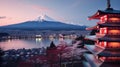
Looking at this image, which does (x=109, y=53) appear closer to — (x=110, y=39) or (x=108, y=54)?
(x=108, y=54)

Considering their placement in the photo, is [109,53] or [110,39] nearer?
[109,53]

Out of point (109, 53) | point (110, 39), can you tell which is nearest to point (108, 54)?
point (109, 53)

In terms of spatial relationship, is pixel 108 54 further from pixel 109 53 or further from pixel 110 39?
pixel 110 39

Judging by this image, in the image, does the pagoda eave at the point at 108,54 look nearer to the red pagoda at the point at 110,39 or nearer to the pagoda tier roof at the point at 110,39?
the red pagoda at the point at 110,39

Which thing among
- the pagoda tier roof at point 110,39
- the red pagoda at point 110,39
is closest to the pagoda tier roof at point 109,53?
the red pagoda at point 110,39

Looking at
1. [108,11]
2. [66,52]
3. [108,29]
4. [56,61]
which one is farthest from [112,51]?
[66,52]

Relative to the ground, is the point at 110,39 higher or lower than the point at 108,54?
higher

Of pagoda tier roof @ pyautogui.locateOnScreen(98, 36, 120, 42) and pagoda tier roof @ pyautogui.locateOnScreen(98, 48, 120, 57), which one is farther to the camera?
pagoda tier roof @ pyautogui.locateOnScreen(98, 36, 120, 42)

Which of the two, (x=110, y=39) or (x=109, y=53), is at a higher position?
(x=110, y=39)

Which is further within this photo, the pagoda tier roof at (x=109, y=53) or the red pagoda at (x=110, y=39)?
the red pagoda at (x=110, y=39)

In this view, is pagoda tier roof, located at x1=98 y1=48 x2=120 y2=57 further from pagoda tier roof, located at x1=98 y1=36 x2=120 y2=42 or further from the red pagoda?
pagoda tier roof, located at x1=98 y1=36 x2=120 y2=42

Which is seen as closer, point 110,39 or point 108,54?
point 108,54

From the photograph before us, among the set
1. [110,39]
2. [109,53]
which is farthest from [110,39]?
[109,53]

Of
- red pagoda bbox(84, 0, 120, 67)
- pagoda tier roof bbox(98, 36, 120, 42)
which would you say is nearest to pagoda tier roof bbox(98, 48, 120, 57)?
red pagoda bbox(84, 0, 120, 67)
